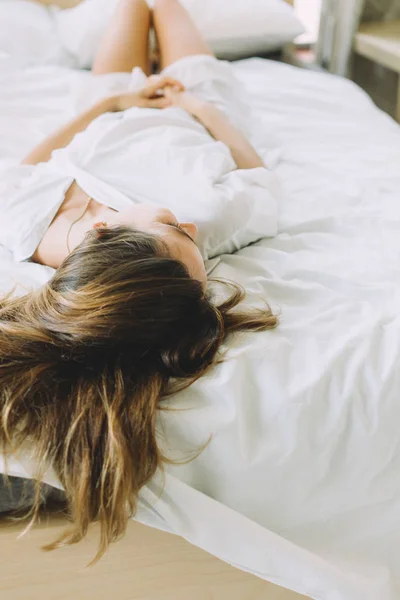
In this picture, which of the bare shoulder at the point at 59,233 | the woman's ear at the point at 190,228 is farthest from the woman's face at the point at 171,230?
the bare shoulder at the point at 59,233

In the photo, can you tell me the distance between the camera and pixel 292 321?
2.47 ft

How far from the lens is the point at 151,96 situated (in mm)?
1333

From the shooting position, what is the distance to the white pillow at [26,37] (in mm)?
1777

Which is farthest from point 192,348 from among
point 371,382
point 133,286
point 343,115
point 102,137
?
point 343,115

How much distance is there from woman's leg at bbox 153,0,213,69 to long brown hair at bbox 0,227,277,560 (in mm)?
927

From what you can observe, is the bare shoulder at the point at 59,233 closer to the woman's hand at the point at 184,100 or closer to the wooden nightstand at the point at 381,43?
the woman's hand at the point at 184,100

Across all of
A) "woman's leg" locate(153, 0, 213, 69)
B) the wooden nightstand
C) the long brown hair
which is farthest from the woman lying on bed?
the wooden nightstand

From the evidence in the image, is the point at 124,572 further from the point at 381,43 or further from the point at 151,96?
the point at 381,43

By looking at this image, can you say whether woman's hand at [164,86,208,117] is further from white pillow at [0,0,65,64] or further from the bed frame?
the bed frame

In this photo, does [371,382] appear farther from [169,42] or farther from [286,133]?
[169,42]

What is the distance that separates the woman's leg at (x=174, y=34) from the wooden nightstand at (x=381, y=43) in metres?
0.68

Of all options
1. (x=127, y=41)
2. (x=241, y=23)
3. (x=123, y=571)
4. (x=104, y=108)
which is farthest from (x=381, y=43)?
(x=123, y=571)

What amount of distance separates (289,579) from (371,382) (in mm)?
237

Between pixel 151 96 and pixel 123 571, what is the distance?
1063 mm
